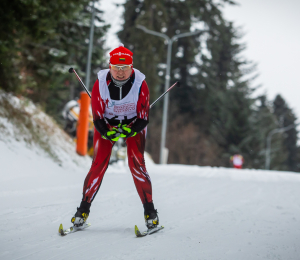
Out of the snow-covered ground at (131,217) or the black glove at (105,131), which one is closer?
the snow-covered ground at (131,217)

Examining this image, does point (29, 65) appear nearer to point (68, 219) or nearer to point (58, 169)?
point (58, 169)

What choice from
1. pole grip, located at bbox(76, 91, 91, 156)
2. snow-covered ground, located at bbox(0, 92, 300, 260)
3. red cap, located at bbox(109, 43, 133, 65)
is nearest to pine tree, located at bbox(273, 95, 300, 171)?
pole grip, located at bbox(76, 91, 91, 156)

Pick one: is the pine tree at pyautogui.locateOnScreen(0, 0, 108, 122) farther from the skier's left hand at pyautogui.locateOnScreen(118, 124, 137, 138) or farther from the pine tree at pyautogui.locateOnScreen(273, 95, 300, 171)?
the pine tree at pyautogui.locateOnScreen(273, 95, 300, 171)

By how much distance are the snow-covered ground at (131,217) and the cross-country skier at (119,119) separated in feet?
1.28

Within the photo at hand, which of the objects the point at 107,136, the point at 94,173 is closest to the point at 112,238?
the point at 94,173

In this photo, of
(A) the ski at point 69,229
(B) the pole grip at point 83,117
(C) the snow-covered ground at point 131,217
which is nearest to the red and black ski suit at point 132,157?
(A) the ski at point 69,229

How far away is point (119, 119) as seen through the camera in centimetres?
402

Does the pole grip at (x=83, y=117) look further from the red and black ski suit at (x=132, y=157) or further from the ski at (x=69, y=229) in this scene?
the ski at (x=69, y=229)

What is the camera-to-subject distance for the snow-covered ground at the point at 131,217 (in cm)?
325

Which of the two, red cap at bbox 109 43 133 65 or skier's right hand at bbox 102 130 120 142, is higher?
red cap at bbox 109 43 133 65

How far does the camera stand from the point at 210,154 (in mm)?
38781

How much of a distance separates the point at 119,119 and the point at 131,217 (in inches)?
52.9

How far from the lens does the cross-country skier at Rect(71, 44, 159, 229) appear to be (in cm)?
383

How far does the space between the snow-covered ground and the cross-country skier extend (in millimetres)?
391
